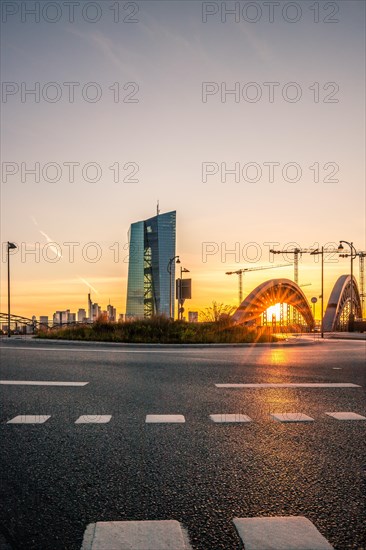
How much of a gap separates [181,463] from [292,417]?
2510 mm

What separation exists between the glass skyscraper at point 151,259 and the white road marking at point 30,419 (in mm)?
133944

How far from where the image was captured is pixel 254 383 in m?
9.73

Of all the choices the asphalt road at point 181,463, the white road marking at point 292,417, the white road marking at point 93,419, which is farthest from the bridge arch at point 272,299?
the white road marking at point 93,419

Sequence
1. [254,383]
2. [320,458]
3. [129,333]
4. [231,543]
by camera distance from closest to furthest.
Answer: [231,543] < [320,458] < [254,383] < [129,333]

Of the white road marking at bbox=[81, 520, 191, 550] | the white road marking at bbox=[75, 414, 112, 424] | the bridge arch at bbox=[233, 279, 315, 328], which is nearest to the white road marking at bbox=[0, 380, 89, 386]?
the white road marking at bbox=[75, 414, 112, 424]

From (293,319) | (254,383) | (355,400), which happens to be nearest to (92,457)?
(355,400)

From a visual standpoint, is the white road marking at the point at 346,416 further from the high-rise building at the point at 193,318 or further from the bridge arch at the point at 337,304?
the bridge arch at the point at 337,304

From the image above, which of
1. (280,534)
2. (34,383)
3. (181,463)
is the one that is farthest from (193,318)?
(280,534)

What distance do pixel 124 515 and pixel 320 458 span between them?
2197 mm

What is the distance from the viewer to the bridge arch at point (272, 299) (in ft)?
196

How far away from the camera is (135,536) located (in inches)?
109

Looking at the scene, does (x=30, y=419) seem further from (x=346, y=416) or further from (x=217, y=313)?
(x=217, y=313)

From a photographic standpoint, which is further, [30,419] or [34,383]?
[34,383]

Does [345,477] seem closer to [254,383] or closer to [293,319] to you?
[254,383]
